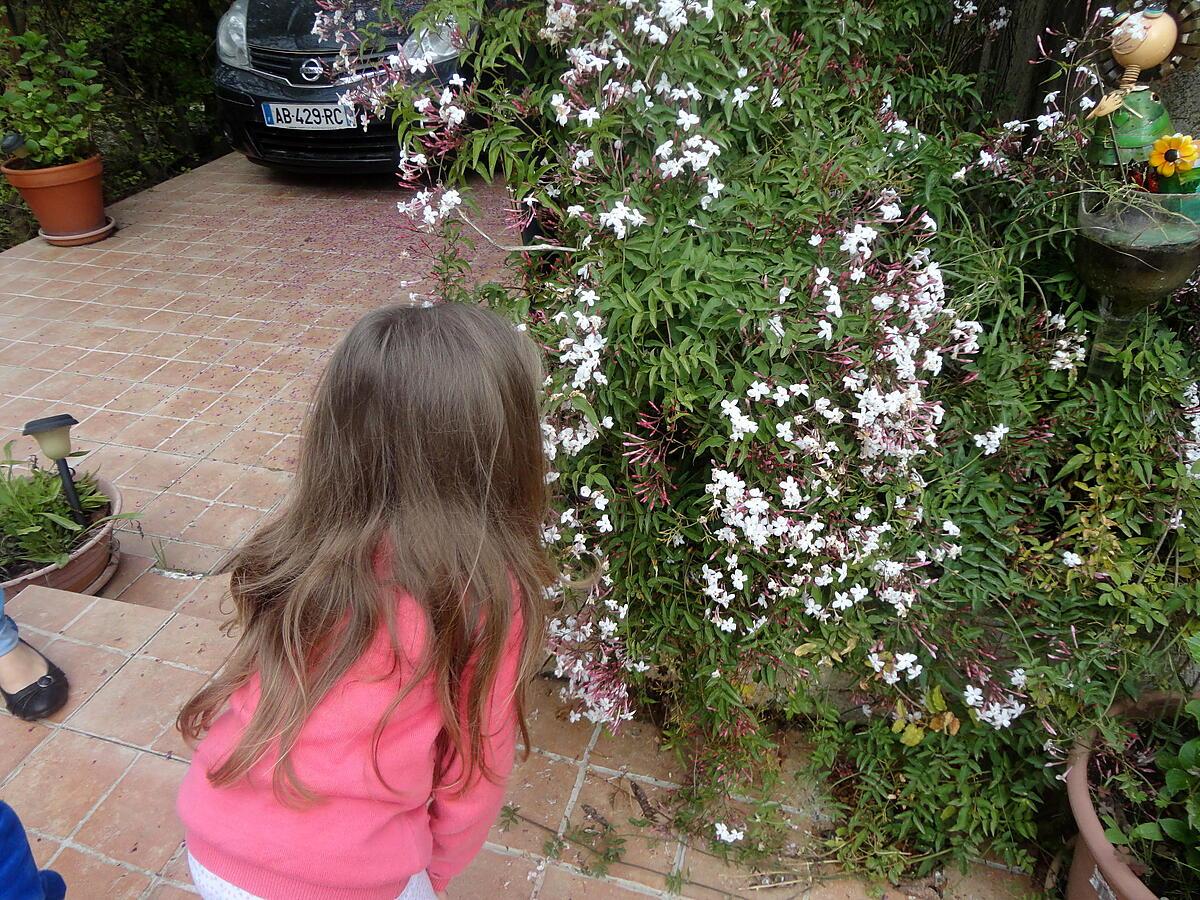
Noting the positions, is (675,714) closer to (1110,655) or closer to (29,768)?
(1110,655)

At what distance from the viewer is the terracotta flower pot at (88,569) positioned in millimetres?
2670

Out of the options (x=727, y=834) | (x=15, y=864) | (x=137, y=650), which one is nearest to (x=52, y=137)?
(x=137, y=650)

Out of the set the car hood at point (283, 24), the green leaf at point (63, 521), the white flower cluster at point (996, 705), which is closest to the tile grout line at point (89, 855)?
the green leaf at point (63, 521)

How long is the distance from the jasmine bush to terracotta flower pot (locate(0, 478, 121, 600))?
65.1 inches

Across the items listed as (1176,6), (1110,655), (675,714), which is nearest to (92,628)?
(675,714)

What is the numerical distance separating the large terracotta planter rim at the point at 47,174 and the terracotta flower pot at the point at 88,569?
325 centimetres

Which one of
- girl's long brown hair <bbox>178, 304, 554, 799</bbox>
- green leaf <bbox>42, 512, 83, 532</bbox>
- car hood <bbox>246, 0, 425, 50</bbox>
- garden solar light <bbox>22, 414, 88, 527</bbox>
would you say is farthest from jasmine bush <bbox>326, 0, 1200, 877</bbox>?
car hood <bbox>246, 0, 425, 50</bbox>

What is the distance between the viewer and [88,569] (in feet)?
9.25

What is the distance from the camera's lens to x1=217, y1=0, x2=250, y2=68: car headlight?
5598mm

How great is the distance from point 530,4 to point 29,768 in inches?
86.6

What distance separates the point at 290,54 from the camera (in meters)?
5.41

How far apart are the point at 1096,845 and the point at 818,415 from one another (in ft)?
3.47

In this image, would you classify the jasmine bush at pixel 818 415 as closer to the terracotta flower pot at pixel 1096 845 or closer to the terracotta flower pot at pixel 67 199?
the terracotta flower pot at pixel 1096 845

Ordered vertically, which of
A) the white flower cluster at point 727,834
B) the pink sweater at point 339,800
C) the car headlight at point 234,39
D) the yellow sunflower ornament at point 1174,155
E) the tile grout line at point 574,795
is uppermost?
the yellow sunflower ornament at point 1174,155
